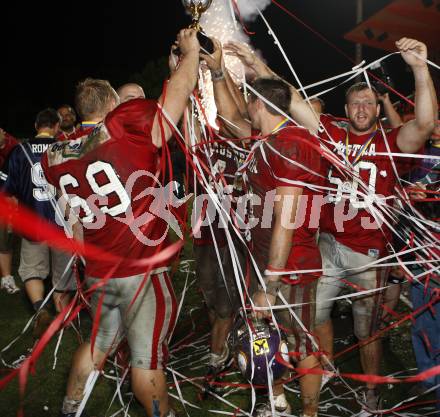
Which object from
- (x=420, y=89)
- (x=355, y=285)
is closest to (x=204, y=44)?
(x=420, y=89)

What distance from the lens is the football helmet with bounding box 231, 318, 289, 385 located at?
3.06m

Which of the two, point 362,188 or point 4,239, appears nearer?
point 362,188

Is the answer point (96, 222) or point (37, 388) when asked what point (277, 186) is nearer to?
point (96, 222)

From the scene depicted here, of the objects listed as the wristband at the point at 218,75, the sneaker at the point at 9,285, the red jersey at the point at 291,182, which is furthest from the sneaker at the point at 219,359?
the sneaker at the point at 9,285

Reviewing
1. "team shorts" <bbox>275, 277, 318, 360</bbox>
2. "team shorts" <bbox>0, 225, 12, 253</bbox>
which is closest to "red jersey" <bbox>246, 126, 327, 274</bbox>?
"team shorts" <bbox>275, 277, 318, 360</bbox>

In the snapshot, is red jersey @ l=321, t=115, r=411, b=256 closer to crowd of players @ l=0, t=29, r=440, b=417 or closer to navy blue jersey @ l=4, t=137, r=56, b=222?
crowd of players @ l=0, t=29, r=440, b=417

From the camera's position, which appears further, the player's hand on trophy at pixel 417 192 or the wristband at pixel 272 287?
the player's hand on trophy at pixel 417 192

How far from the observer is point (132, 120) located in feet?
9.66

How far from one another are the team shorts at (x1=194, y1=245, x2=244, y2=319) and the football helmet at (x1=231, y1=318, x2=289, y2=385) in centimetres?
120

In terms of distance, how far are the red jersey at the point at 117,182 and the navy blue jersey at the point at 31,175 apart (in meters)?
2.42

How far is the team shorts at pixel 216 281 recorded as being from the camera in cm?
444

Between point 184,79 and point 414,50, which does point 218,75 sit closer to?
point 184,79

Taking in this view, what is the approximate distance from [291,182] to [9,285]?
4985 millimetres

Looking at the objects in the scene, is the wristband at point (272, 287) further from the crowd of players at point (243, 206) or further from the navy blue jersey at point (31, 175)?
the navy blue jersey at point (31, 175)
